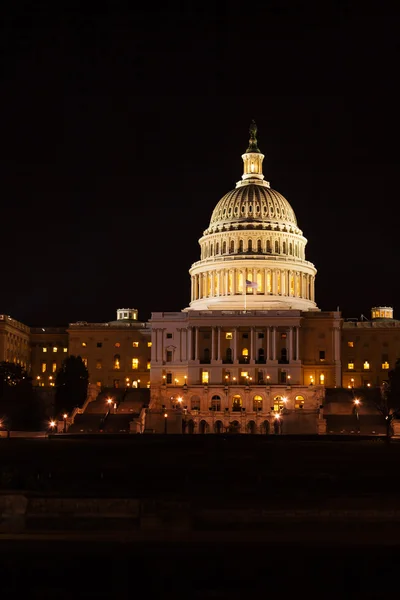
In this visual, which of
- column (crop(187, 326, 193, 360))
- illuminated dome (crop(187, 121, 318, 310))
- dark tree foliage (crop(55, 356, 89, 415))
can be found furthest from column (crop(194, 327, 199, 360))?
dark tree foliage (crop(55, 356, 89, 415))

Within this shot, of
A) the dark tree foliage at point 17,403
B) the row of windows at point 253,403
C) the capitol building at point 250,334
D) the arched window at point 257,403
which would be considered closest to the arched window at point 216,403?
the row of windows at point 253,403

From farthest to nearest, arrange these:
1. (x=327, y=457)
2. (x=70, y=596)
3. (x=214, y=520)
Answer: (x=327, y=457)
(x=214, y=520)
(x=70, y=596)

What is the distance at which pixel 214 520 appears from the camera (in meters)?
44.8

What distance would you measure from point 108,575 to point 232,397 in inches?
4453

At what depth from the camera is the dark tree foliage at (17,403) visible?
124 meters

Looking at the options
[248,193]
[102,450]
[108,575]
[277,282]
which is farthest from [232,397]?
[108,575]

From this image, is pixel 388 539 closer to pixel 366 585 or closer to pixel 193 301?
pixel 366 585

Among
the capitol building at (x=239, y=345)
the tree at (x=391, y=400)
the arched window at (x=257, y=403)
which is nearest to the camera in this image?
the tree at (x=391, y=400)

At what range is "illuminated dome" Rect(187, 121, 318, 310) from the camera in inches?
6978

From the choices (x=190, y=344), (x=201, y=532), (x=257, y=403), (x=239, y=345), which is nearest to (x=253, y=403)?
(x=257, y=403)

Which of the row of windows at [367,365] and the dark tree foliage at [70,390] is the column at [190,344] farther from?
the row of windows at [367,365]

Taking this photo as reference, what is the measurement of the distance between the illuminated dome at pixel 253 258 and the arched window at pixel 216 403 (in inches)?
1056

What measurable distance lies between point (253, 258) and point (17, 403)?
194ft

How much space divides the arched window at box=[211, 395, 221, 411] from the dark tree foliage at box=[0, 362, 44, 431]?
2287 centimetres
